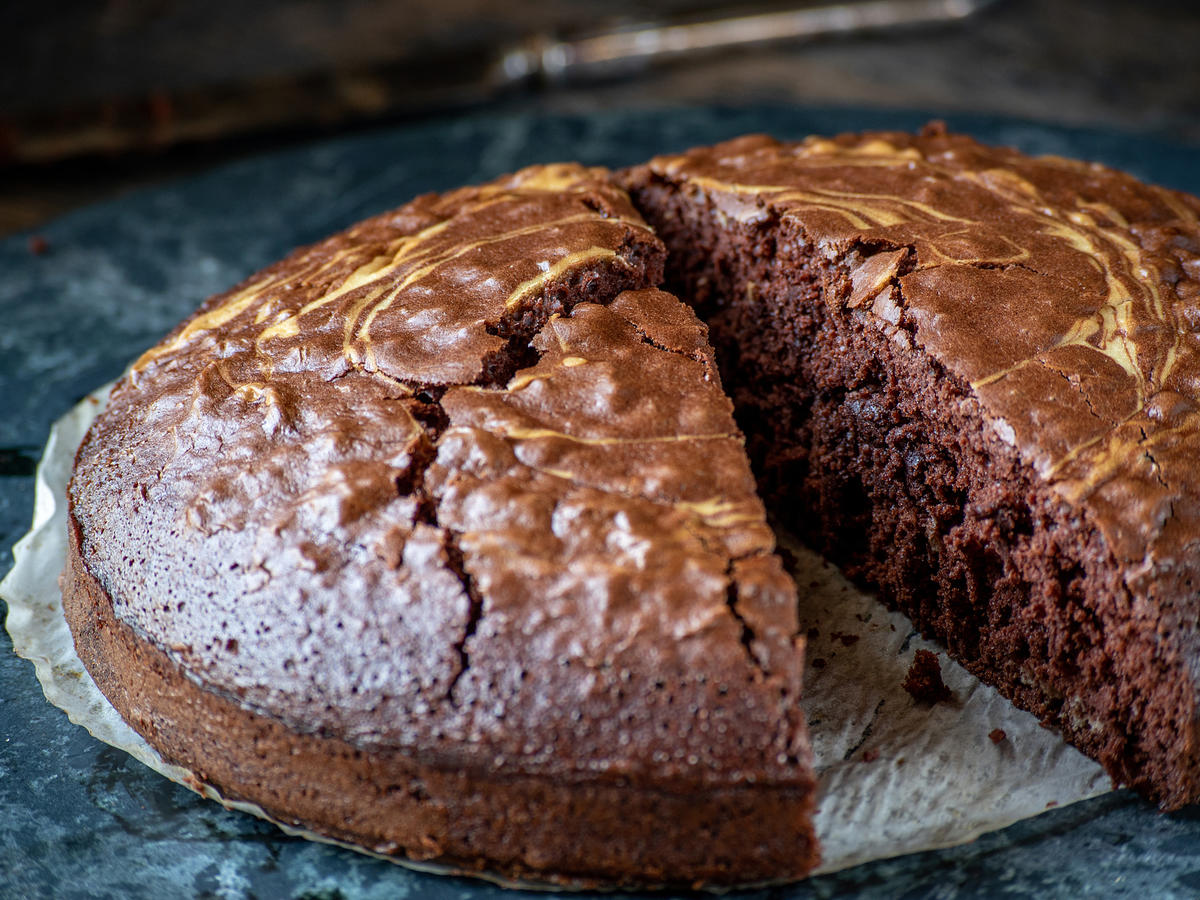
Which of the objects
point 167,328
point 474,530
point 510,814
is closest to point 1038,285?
point 474,530

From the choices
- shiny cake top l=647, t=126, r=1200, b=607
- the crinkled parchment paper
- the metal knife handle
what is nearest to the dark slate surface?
the crinkled parchment paper

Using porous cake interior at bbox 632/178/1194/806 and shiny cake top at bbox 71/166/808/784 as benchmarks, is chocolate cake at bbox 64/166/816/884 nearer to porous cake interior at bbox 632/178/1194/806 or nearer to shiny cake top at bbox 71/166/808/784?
shiny cake top at bbox 71/166/808/784

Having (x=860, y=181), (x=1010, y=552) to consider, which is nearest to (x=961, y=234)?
(x=860, y=181)

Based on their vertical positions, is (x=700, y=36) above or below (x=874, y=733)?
above

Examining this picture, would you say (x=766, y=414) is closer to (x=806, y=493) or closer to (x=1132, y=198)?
(x=806, y=493)

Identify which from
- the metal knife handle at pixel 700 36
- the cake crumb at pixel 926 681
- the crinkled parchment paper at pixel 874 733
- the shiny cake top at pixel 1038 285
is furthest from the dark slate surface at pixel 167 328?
the metal knife handle at pixel 700 36

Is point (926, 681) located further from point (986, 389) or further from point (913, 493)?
point (986, 389)

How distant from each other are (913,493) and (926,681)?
548 millimetres

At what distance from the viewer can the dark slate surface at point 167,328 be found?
246 cm

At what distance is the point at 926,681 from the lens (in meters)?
3.02

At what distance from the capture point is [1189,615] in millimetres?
2521

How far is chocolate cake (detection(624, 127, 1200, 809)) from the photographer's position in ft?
8.64

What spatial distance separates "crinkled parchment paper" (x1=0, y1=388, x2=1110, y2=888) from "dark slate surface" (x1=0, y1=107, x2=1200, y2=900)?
0.19 feet

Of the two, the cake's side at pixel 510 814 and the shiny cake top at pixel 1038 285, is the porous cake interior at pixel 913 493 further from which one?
the cake's side at pixel 510 814
